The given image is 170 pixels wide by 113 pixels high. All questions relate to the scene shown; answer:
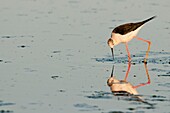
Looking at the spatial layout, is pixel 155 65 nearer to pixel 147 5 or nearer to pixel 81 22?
pixel 81 22

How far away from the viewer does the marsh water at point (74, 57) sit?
7.77 metres

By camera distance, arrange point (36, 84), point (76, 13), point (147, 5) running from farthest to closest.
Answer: point (147, 5)
point (76, 13)
point (36, 84)

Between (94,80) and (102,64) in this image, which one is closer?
A: (94,80)

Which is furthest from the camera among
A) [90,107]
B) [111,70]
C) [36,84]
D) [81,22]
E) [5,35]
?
[81,22]

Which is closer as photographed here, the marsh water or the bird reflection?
the marsh water

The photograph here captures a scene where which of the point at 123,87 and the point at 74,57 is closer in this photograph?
the point at 123,87

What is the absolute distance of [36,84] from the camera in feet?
28.8

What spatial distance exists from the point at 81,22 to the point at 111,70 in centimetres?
512

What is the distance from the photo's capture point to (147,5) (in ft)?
59.0

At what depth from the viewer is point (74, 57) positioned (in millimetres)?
10883

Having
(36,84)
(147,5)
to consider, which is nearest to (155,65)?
(36,84)

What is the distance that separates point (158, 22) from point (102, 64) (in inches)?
199

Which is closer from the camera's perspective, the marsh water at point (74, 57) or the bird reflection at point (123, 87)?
the marsh water at point (74, 57)

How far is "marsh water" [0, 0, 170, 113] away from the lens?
306 inches
